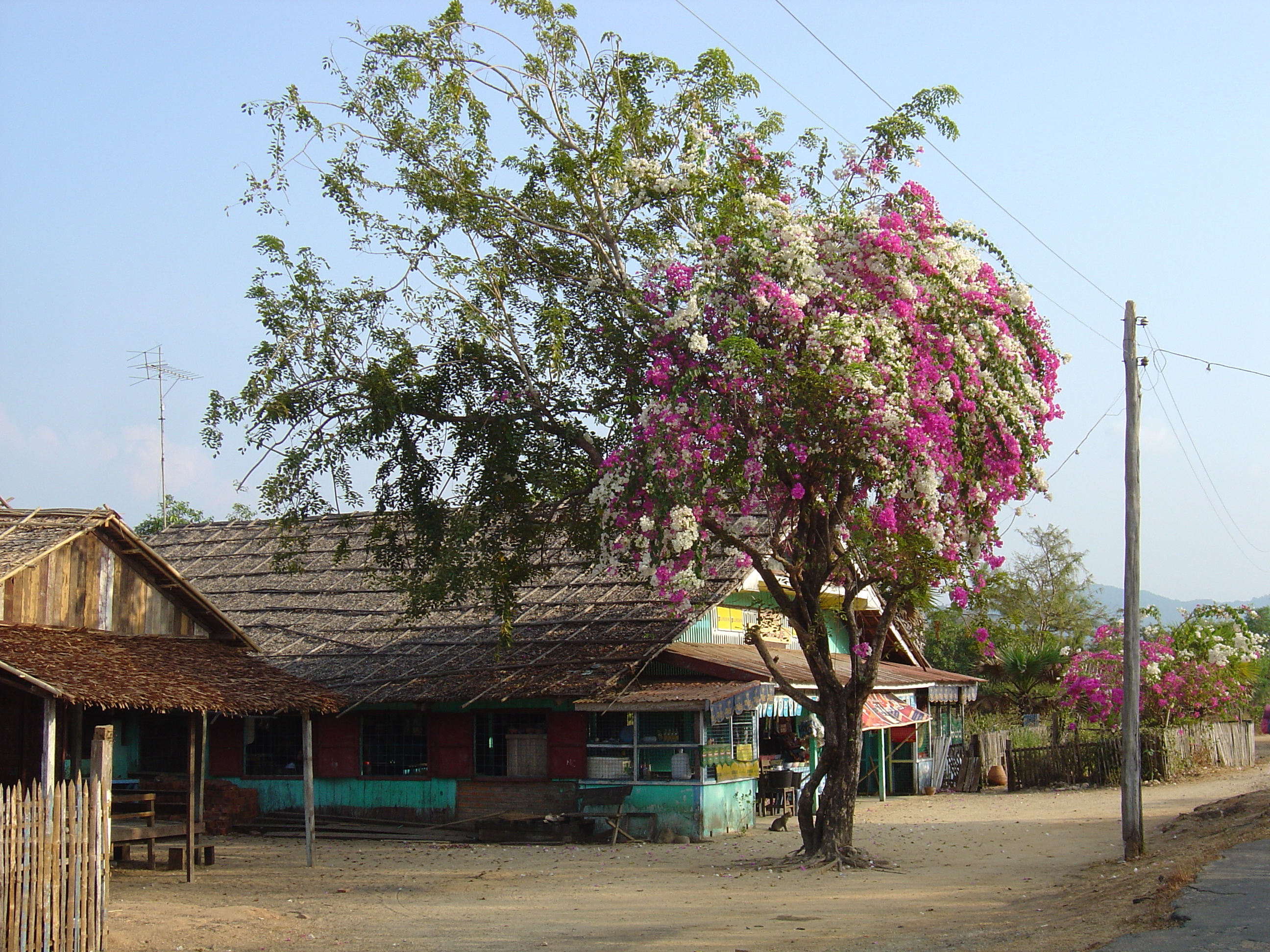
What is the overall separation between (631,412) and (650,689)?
5969 mm

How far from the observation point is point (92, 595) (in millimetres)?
16766

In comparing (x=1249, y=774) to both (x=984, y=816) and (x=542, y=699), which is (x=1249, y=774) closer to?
(x=984, y=816)

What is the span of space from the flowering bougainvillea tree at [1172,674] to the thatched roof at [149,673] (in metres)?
18.5

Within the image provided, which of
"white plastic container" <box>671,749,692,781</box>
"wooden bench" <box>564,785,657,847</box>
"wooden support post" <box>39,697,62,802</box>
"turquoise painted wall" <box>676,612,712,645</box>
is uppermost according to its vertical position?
"turquoise painted wall" <box>676,612,712,645</box>

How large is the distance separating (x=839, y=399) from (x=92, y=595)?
35.3 feet

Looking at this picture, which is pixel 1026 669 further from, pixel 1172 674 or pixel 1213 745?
pixel 1213 745

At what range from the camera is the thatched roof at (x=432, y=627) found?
2058 cm

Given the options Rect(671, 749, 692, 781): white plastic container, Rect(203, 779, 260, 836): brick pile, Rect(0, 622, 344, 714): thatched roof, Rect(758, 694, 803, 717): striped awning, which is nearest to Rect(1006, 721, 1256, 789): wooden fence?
Rect(758, 694, 803, 717): striped awning

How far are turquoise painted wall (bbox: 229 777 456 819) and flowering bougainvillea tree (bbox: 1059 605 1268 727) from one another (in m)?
15.6

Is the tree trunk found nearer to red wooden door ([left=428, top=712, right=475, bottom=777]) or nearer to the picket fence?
red wooden door ([left=428, top=712, right=475, bottom=777])

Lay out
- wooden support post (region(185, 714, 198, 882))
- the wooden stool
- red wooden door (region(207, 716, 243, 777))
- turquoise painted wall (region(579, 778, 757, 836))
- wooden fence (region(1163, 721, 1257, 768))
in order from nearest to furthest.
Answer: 1. wooden support post (region(185, 714, 198, 882))
2. the wooden stool
3. turquoise painted wall (region(579, 778, 757, 836))
4. red wooden door (region(207, 716, 243, 777))
5. wooden fence (region(1163, 721, 1257, 768))

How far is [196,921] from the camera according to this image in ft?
42.5

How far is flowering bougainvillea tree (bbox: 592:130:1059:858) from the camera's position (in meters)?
13.7

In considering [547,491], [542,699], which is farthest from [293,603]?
[547,491]
